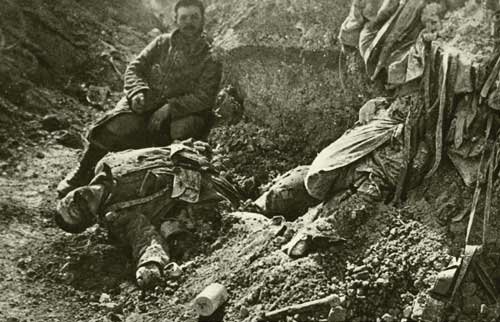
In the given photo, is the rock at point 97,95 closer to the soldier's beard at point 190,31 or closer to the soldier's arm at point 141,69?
the soldier's arm at point 141,69

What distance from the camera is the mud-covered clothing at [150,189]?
19.9ft

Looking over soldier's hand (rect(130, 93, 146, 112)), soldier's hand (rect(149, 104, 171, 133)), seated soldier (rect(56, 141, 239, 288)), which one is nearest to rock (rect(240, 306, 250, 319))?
seated soldier (rect(56, 141, 239, 288))

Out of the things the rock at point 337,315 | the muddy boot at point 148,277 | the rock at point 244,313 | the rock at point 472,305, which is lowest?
the muddy boot at point 148,277

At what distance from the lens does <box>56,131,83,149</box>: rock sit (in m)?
7.55

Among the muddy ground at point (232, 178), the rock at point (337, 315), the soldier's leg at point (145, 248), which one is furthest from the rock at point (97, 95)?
the rock at point (337, 315)

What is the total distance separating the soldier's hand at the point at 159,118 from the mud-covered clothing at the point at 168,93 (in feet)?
0.16

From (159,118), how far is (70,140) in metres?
1.14

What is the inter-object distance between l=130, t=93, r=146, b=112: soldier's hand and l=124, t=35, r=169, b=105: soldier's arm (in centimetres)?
6

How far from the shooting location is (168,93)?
Result: 725 cm

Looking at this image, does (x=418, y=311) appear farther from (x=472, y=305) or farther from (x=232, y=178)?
(x=232, y=178)

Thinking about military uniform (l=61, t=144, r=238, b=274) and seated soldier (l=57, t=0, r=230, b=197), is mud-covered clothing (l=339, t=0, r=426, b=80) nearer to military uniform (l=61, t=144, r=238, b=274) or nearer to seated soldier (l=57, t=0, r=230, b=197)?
military uniform (l=61, t=144, r=238, b=274)

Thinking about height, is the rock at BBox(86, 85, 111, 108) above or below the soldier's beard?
below

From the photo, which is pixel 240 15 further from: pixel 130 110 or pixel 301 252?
pixel 301 252

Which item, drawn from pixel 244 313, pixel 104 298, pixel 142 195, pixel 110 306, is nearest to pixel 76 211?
pixel 142 195
